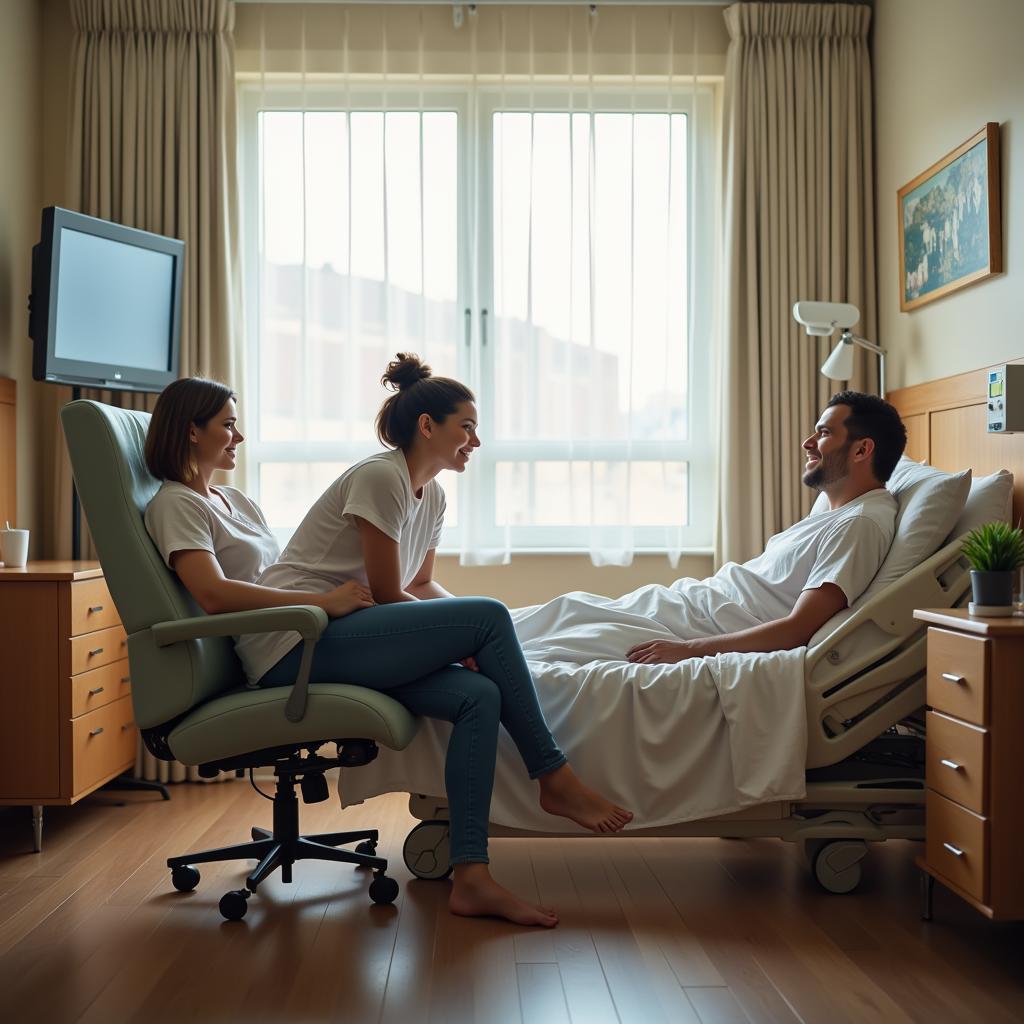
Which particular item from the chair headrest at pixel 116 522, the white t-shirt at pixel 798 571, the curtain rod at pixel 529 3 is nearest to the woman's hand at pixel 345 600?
the chair headrest at pixel 116 522

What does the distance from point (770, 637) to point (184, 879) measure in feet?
4.97

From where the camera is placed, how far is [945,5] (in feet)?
11.0

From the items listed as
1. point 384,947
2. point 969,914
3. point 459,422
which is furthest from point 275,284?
point 969,914

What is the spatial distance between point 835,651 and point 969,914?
2.08 ft

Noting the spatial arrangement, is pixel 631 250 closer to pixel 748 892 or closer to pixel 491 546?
pixel 491 546

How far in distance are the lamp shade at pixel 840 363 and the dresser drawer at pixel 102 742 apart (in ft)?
8.26

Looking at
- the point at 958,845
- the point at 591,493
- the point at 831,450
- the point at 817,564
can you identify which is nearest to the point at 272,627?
the point at 817,564

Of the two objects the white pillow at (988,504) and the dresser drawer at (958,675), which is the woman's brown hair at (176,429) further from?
the white pillow at (988,504)

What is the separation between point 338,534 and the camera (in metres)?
2.57

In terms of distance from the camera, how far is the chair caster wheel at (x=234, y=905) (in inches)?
92.7

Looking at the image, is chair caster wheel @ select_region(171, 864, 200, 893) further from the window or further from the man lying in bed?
the window

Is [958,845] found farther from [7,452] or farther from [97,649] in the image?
[7,452]

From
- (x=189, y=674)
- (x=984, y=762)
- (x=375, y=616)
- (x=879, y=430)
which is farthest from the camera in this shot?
(x=879, y=430)

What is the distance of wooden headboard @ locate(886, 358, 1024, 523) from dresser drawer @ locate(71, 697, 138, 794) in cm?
261
